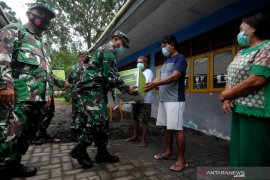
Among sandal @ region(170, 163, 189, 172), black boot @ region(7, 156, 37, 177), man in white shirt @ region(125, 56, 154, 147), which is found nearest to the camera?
black boot @ region(7, 156, 37, 177)

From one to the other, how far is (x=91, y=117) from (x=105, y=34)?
431 cm

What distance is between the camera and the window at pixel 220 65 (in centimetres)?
413

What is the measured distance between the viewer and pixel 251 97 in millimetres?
1538

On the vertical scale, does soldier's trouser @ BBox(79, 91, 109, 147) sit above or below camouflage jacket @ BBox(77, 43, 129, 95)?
below

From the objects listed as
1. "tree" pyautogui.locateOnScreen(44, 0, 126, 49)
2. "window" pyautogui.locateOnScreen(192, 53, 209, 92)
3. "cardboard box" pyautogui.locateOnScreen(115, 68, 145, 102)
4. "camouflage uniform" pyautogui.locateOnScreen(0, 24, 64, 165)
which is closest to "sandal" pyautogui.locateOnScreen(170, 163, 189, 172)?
"cardboard box" pyautogui.locateOnScreen(115, 68, 145, 102)

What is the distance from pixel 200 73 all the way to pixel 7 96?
4.39 meters

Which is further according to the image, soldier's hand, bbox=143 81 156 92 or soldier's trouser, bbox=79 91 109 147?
soldier's hand, bbox=143 81 156 92

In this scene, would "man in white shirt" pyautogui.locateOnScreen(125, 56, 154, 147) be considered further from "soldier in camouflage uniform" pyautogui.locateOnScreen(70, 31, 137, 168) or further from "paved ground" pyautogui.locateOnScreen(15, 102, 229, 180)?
"soldier in camouflage uniform" pyautogui.locateOnScreen(70, 31, 137, 168)

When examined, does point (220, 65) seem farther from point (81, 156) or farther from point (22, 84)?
point (22, 84)

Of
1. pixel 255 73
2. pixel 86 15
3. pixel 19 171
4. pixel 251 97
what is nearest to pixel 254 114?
pixel 251 97

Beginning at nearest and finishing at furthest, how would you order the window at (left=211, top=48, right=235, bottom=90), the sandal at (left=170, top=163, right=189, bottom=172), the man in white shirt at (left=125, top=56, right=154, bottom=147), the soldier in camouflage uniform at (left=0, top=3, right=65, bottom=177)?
the soldier in camouflage uniform at (left=0, top=3, right=65, bottom=177)
the sandal at (left=170, top=163, right=189, bottom=172)
the man in white shirt at (left=125, top=56, right=154, bottom=147)
the window at (left=211, top=48, right=235, bottom=90)

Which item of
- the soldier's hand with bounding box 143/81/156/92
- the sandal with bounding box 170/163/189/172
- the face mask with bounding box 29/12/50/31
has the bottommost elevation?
the sandal with bounding box 170/163/189/172

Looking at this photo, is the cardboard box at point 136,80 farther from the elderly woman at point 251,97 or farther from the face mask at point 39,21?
the face mask at point 39,21

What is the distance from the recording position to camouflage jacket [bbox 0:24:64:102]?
187 cm
